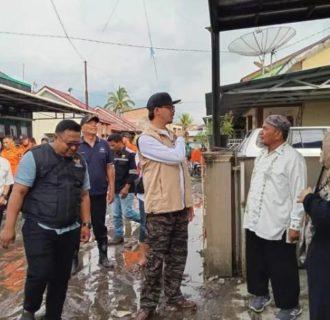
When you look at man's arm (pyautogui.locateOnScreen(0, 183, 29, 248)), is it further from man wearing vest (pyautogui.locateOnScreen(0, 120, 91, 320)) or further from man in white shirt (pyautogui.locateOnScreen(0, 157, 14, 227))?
man in white shirt (pyautogui.locateOnScreen(0, 157, 14, 227))

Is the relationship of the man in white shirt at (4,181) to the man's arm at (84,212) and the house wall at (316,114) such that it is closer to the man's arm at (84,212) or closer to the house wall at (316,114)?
the man's arm at (84,212)

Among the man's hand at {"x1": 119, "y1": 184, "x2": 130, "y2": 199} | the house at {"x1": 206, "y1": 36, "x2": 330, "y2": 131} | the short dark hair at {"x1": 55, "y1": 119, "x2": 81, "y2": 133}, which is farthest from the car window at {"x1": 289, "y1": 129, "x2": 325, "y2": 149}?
the short dark hair at {"x1": 55, "y1": 119, "x2": 81, "y2": 133}

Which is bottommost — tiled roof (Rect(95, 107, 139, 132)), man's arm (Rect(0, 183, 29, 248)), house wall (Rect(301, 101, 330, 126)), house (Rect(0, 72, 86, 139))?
man's arm (Rect(0, 183, 29, 248))

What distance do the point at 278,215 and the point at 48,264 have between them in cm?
191

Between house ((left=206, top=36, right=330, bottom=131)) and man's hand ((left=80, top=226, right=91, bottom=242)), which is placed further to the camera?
house ((left=206, top=36, right=330, bottom=131))

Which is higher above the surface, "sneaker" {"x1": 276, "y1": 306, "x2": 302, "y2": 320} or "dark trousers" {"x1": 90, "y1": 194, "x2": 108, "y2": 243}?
"dark trousers" {"x1": 90, "y1": 194, "x2": 108, "y2": 243}

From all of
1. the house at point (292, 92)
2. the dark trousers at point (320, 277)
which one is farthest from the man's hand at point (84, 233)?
the house at point (292, 92)

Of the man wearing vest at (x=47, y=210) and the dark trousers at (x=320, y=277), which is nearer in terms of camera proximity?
the dark trousers at (x=320, y=277)

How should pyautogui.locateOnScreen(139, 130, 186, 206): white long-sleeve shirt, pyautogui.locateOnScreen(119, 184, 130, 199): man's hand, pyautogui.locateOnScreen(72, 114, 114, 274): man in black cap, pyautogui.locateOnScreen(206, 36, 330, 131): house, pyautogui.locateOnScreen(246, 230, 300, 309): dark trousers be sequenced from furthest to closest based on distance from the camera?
pyautogui.locateOnScreen(206, 36, 330, 131): house → pyautogui.locateOnScreen(119, 184, 130, 199): man's hand → pyautogui.locateOnScreen(72, 114, 114, 274): man in black cap → pyautogui.locateOnScreen(139, 130, 186, 206): white long-sleeve shirt → pyautogui.locateOnScreen(246, 230, 300, 309): dark trousers

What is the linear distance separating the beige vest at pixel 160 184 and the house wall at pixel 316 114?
11.5m

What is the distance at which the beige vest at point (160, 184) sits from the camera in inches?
153

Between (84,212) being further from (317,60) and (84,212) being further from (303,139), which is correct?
(317,60)

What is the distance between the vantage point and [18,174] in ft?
11.3

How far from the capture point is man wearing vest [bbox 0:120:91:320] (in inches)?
135
